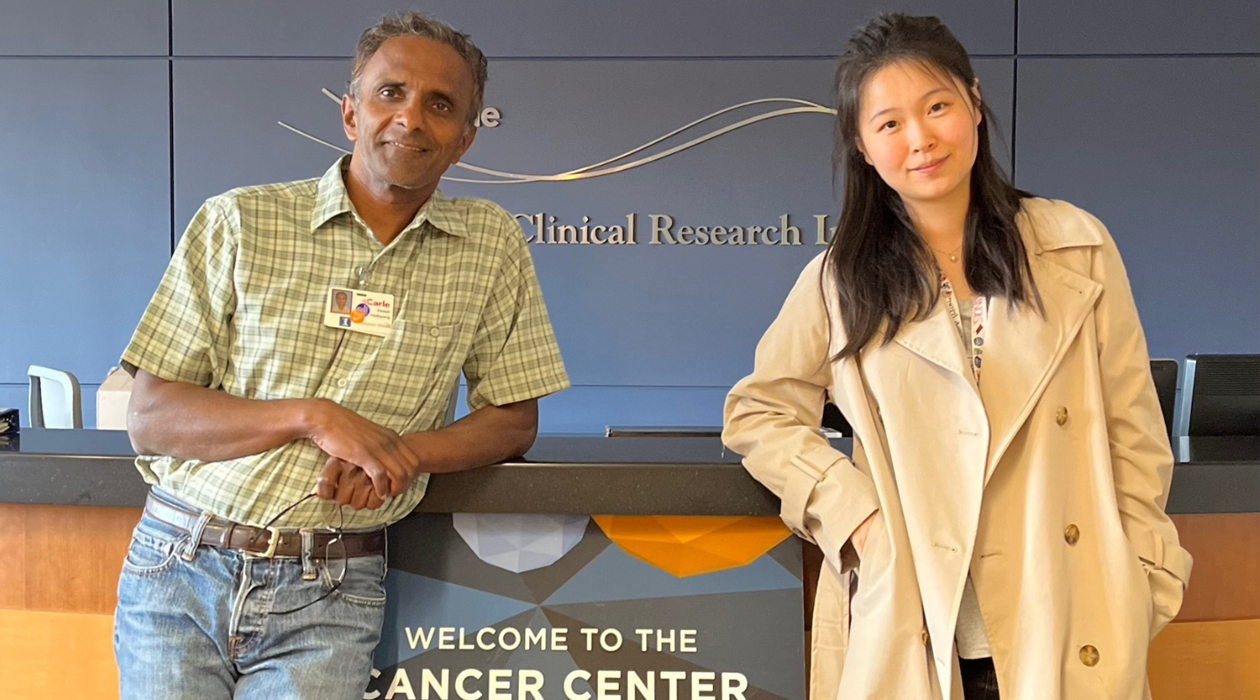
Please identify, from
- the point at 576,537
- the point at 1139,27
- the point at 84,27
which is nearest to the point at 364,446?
the point at 576,537

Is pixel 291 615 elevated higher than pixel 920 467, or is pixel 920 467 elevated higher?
pixel 920 467

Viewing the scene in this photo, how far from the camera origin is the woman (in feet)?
4.73

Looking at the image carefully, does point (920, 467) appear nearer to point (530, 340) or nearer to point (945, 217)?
point (945, 217)

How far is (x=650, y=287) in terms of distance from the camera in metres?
5.10

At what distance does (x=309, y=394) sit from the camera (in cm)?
156

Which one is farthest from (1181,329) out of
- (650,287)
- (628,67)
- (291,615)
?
(291,615)

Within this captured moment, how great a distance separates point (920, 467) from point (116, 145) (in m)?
4.86

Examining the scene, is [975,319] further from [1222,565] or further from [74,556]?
[74,556]

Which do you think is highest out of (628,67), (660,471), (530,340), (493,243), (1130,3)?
(1130,3)

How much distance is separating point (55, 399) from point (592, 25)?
2909 mm

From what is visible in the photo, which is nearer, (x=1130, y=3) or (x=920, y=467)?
(x=920, y=467)

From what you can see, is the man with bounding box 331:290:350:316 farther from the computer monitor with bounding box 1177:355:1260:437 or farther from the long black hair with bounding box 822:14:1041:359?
the computer monitor with bounding box 1177:355:1260:437

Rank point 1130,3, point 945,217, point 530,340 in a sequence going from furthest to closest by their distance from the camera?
point 1130,3, point 530,340, point 945,217

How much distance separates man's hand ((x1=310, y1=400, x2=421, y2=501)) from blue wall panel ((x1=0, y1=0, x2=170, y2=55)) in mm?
4375
